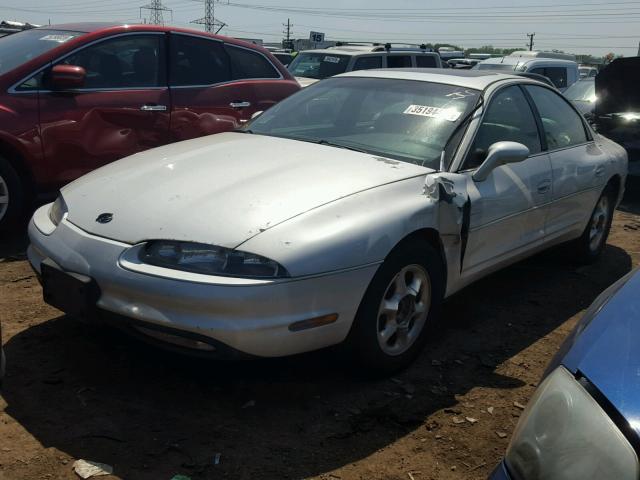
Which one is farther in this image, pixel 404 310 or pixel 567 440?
pixel 404 310

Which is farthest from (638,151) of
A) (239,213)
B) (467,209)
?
(239,213)

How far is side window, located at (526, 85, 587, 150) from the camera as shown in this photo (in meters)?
4.71

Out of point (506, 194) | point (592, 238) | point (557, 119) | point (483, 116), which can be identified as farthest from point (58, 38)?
point (592, 238)

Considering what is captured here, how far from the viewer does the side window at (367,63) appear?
38.8 feet

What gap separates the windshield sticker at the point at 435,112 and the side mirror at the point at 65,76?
262 cm

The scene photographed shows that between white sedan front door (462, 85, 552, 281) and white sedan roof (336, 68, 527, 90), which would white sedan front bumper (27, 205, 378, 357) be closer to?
white sedan front door (462, 85, 552, 281)

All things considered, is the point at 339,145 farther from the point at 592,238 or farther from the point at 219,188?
the point at 592,238

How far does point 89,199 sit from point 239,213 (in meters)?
0.86

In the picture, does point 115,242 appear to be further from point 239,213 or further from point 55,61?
point 55,61

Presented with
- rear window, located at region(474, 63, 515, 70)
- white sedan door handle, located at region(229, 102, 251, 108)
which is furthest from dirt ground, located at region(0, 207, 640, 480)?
rear window, located at region(474, 63, 515, 70)

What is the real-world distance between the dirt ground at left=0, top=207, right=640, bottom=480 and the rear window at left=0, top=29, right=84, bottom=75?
81.5 inches

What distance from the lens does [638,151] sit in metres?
8.05

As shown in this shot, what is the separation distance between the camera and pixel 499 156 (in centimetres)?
371

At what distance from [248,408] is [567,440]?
1.75 metres
